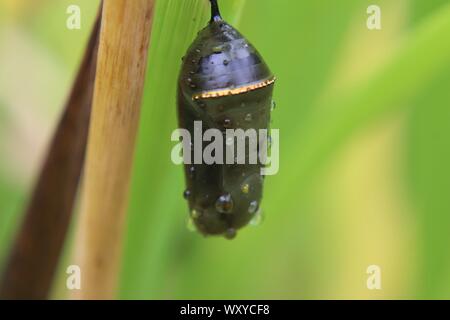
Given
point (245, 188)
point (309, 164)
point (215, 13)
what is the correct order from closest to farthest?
point (215, 13), point (309, 164), point (245, 188)

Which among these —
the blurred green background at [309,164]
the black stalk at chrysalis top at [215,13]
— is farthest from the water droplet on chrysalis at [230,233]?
the black stalk at chrysalis top at [215,13]

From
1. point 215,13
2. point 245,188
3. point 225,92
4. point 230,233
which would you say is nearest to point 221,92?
point 225,92

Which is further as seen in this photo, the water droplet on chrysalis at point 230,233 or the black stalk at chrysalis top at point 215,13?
the water droplet on chrysalis at point 230,233

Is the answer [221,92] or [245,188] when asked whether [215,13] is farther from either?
[245,188]

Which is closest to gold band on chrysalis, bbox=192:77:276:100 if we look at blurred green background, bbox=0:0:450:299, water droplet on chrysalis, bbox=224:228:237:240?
blurred green background, bbox=0:0:450:299

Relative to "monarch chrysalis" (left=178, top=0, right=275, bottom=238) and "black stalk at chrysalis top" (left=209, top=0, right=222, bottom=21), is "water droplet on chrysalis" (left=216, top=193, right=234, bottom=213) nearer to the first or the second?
"monarch chrysalis" (left=178, top=0, right=275, bottom=238)

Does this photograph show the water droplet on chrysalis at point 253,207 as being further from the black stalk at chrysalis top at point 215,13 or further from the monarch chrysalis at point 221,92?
the black stalk at chrysalis top at point 215,13
